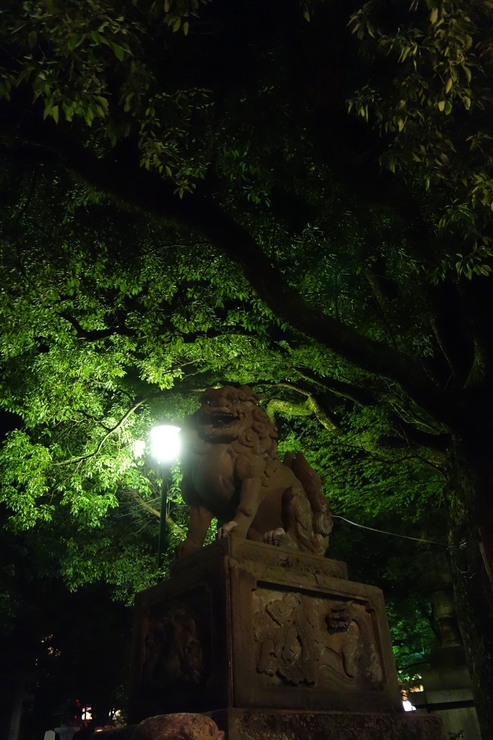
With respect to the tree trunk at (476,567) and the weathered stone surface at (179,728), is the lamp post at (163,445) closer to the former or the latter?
the tree trunk at (476,567)

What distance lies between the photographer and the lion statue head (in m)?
5.16

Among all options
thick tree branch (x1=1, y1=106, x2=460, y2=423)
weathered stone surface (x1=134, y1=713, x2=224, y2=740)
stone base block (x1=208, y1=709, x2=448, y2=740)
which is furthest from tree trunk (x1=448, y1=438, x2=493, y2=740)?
weathered stone surface (x1=134, y1=713, x2=224, y2=740)

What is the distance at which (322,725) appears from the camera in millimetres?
3922

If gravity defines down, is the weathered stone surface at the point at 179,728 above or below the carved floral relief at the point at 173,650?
below

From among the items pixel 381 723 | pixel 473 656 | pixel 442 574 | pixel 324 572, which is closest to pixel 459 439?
pixel 473 656

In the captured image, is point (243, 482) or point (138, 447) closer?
point (243, 482)

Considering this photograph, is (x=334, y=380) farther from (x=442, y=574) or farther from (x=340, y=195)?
(x=442, y=574)

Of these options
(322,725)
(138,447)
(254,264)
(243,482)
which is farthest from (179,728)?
(138,447)

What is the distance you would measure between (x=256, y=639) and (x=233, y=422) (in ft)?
5.72

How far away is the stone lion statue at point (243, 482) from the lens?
5.00 metres

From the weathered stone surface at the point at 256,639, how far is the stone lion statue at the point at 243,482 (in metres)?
0.30

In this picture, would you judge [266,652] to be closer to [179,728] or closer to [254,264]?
[179,728]

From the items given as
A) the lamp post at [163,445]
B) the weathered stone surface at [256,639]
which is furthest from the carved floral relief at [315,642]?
the lamp post at [163,445]

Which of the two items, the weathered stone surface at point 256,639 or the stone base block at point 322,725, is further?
the weathered stone surface at point 256,639
